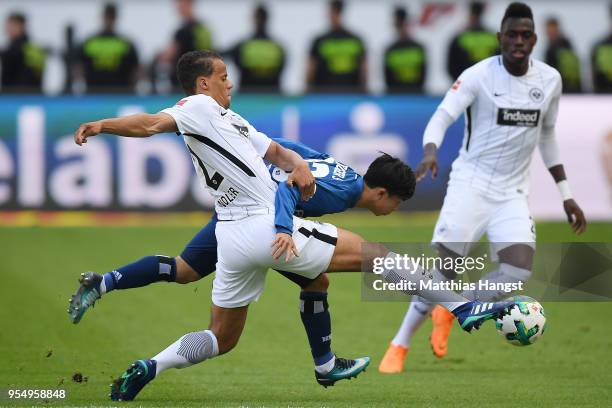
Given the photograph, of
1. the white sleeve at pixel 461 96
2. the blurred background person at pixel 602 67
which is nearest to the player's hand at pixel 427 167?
the white sleeve at pixel 461 96

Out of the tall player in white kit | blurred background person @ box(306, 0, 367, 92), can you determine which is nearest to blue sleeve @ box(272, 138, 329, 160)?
the tall player in white kit

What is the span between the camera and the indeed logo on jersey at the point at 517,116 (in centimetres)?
1003

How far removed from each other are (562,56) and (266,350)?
1013cm

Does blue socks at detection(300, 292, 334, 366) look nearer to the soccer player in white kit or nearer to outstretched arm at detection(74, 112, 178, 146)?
the soccer player in white kit

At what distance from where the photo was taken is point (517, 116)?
395 inches

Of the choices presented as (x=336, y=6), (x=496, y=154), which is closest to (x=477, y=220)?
(x=496, y=154)

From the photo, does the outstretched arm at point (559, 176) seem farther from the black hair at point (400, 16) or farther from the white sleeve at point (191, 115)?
the black hair at point (400, 16)

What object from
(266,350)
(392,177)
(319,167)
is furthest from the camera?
(266,350)

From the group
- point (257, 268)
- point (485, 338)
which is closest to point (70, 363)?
point (257, 268)

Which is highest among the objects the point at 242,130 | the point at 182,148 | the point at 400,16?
the point at 242,130

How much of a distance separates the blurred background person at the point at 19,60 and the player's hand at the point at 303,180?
11.5 m

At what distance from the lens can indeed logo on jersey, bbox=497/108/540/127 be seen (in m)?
10.0

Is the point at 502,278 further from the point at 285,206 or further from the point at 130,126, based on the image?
the point at 130,126

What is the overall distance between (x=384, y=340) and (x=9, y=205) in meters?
7.87
